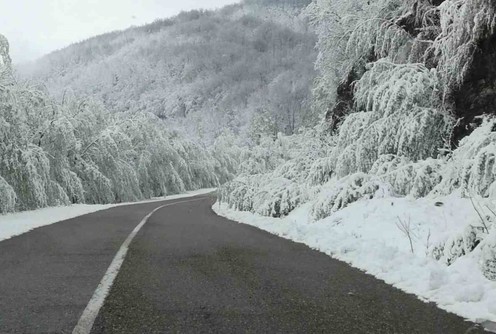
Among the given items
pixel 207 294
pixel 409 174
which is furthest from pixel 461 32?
pixel 207 294

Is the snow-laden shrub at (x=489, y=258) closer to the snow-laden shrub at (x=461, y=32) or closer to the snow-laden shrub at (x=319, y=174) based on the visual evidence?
the snow-laden shrub at (x=461, y=32)

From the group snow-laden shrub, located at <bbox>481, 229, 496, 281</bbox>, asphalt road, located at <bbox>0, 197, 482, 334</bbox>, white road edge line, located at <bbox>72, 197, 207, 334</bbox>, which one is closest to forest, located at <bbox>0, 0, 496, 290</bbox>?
snow-laden shrub, located at <bbox>481, 229, 496, 281</bbox>

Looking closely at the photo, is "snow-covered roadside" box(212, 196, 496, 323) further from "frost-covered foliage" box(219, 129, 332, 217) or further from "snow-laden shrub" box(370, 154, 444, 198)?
"frost-covered foliage" box(219, 129, 332, 217)

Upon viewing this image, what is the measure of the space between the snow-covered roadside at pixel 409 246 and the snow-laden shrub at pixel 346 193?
56cm

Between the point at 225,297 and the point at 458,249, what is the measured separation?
3.10 m

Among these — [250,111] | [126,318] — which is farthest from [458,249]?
[250,111]

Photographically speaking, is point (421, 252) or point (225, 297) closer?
point (225, 297)

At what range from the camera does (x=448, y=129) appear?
38.1 feet

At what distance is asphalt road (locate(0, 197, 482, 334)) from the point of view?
3742 millimetres

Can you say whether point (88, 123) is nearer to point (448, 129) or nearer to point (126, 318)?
point (448, 129)

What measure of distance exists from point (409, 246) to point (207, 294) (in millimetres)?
3717

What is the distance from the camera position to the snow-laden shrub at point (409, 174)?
1020 centimetres

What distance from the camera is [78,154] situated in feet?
99.8

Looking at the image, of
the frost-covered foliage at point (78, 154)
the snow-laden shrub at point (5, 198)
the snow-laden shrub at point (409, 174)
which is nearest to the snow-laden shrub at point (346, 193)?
the snow-laden shrub at point (409, 174)
